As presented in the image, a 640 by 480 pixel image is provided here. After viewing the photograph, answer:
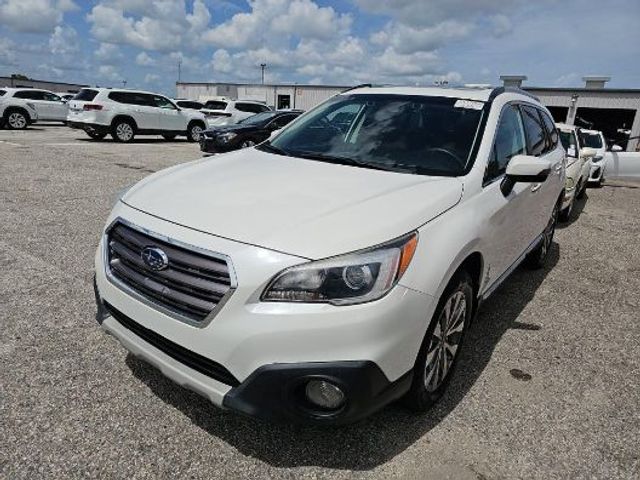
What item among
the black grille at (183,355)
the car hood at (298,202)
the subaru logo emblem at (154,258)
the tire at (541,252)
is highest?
the car hood at (298,202)

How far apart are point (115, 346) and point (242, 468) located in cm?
135

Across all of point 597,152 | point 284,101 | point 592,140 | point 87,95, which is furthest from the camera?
point 284,101

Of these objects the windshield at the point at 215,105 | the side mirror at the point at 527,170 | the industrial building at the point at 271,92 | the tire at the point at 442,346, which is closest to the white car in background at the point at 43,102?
the windshield at the point at 215,105

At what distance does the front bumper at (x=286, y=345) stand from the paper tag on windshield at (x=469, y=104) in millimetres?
1790

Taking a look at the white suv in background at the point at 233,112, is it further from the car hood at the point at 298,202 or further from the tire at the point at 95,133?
the car hood at the point at 298,202

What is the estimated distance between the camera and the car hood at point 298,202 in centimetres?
205

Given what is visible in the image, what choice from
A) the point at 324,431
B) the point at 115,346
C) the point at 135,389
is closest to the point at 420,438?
the point at 324,431

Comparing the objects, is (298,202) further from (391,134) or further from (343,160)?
(391,134)

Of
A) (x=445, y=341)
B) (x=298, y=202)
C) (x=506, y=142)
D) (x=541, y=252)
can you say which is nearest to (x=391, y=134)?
(x=506, y=142)

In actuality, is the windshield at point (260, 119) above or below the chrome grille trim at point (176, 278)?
above

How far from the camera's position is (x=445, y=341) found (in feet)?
8.52

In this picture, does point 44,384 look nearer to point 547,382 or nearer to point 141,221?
point 141,221

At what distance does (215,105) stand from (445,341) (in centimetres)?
1955

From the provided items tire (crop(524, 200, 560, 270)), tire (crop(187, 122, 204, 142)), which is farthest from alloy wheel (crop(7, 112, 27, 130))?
tire (crop(524, 200, 560, 270))
